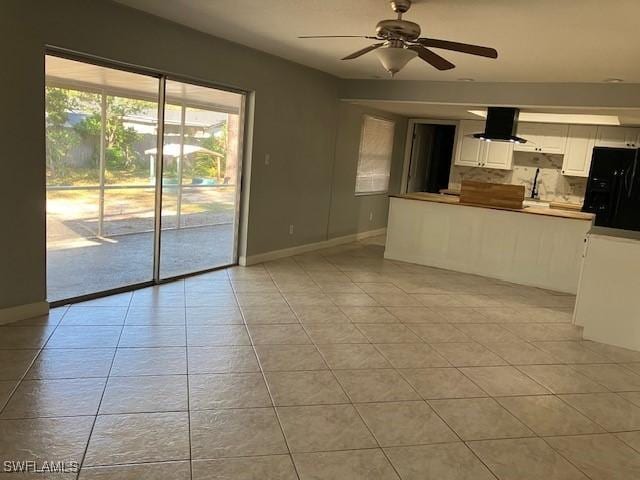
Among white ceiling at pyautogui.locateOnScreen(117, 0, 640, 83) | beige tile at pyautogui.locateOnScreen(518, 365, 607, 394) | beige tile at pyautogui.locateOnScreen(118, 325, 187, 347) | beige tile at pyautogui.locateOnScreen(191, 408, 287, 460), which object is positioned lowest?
beige tile at pyautogui.locateOnScreen(191, 408, 287, 460)

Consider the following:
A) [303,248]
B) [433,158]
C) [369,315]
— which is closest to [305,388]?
[369,315]

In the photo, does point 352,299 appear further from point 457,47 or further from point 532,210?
point 532,210

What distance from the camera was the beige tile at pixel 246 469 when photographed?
2.08m

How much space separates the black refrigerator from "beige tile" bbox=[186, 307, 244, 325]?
18.4ft

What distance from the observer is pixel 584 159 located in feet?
24.1

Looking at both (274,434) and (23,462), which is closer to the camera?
(23,462)

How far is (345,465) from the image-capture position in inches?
87.4

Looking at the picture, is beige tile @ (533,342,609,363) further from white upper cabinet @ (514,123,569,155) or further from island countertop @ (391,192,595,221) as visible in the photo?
white upper cabinet @ (514,123,569,155)

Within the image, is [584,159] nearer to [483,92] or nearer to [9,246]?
[483,92]

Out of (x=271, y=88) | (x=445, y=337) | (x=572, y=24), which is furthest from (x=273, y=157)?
(x=572, y=24)

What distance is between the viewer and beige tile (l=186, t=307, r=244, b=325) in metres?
3.88

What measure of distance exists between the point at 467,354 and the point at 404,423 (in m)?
1.20

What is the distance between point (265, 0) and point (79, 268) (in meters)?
3.24

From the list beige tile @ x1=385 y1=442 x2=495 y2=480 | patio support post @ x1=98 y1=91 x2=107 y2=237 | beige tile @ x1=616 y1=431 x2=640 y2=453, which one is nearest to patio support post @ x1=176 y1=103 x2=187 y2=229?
patio support post @ x1=98 y1=91 x2=107 y2=237
